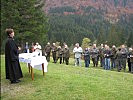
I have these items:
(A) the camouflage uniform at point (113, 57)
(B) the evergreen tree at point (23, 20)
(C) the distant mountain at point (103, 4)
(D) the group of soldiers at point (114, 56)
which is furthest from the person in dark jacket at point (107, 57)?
(C) the distant mountain at point (103, 4)

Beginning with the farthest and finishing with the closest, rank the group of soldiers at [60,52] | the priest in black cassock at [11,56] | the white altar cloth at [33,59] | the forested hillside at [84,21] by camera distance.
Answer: the forested hillside at [84,21] < the group of soldiers at [60,52] < the white altar cloth at [33,59] < the priest in black cassock at [11,56]

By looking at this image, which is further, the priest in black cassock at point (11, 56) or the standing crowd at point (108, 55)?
the standing crowd at point (108, 55)

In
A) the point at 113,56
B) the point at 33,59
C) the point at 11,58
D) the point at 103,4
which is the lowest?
the point at 113,56

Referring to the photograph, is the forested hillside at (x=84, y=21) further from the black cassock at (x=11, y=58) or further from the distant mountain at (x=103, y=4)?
the black cassock at (x=11, y=58)

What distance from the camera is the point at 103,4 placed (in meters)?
188

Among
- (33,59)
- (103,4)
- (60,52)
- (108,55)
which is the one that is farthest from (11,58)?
(103,4)

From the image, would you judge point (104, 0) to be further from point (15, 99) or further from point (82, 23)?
point (15, 99)

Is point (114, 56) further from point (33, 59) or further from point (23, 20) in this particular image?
point (23, 20)

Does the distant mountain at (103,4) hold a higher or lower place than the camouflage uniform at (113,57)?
higher

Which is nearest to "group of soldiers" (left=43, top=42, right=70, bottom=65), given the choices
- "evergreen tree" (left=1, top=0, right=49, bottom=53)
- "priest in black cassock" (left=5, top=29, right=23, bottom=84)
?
"priest in black cassock" (left=5, top=29, right=23, bottom=84)

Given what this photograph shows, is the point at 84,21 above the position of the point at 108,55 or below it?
above

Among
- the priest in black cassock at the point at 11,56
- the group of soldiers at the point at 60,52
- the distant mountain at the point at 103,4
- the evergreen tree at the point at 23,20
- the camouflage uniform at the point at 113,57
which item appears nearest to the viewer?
the priest in black cassock at the point at 11,56

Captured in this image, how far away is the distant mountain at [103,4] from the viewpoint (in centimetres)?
18068

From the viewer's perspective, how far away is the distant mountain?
593 feet
